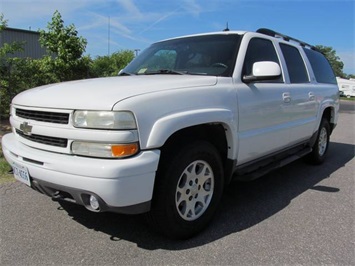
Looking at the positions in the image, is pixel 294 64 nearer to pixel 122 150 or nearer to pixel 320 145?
pixel 320 145

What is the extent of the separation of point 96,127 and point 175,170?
2.40 feet

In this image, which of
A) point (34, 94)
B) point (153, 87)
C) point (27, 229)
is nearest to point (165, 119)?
point (153, 87)

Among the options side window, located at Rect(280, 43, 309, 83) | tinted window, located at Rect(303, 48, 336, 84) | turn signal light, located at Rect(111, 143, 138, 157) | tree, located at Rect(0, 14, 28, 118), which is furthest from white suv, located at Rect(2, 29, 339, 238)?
tree, located at Rect(0, 14, 28, 118)

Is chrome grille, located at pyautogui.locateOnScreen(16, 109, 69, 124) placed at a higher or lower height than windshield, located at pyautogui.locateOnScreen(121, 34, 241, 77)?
lower

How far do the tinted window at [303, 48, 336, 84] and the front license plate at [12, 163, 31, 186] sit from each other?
469cm

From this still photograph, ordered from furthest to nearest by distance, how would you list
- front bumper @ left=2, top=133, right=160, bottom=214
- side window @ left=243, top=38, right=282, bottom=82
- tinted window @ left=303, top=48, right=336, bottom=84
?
1. tinted window @ left=303, top=48, right=336, bottom=84
2. side window @ left=243, top=38, right=282, bottom=82
3. front bumper @ left=2, top=133, right=160, bottom=214

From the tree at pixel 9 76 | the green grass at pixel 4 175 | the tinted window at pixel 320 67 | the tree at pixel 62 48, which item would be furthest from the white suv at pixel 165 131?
the tree at pixel 62 48

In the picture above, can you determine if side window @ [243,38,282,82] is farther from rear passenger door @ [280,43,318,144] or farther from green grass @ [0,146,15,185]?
green grass @ [0,146,15,185]

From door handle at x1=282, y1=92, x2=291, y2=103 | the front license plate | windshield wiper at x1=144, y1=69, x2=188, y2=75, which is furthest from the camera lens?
door handle at x1=282, y1=92, x2=291, y2=103

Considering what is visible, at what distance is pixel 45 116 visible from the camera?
2.96 metres

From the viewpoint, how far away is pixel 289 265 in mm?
2828

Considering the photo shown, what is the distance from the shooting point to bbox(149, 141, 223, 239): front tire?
289 cm

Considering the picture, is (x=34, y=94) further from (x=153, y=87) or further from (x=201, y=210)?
(x=201, y=210)

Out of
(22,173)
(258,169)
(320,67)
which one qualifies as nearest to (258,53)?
(258,169)
